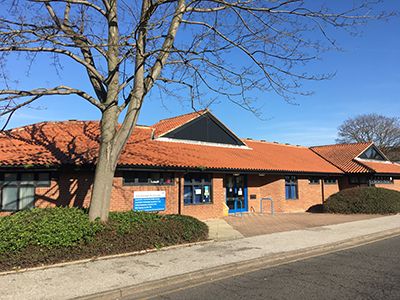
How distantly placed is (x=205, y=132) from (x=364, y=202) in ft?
32.0

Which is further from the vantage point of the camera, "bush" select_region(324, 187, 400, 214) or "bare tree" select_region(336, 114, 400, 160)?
"bare tree" select_region(336, 114, 400, 160)

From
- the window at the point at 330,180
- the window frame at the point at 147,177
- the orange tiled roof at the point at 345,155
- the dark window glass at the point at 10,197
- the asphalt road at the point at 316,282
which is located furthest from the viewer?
the orange tiled roof at the point at 345,155

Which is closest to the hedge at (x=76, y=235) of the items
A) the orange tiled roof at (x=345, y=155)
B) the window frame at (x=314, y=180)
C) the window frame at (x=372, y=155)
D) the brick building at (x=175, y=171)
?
the brick building at (x=175, y=171)

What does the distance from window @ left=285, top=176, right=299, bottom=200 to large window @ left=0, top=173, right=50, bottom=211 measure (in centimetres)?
1422

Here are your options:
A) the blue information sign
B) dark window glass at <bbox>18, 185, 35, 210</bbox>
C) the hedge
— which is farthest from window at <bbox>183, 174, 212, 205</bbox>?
dark window glass at <bbox>18, 185, 35, 210</bbox>

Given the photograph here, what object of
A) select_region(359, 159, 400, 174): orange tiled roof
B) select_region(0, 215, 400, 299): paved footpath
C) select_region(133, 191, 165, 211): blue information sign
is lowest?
select_region(0, 215, 400, 299): paved footpath

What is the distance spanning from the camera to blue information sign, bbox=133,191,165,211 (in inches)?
569

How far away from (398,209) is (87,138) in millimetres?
17060

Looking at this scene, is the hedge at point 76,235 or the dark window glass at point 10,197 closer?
the hedge at point 76,235

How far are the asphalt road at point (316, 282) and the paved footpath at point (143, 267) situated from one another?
0.88 meters

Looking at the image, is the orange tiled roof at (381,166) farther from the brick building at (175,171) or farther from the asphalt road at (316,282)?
the asphalt road at (316,282)

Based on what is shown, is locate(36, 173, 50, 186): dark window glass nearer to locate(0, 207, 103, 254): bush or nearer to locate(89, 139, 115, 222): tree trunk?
locate(0, 207, 103, 254): bush

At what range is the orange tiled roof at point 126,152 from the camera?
13.5 m

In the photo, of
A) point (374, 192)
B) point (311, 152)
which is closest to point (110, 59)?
point (374, 192)
